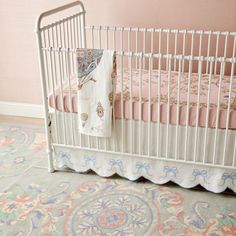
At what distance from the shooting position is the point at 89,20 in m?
2.96

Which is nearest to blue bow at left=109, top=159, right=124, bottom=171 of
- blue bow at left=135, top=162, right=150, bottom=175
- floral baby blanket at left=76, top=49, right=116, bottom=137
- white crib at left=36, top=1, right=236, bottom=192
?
white crib at left=36, top=1, right=236, bottom=192

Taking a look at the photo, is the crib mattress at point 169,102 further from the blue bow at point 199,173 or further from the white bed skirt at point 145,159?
the blue bow at point 199,173

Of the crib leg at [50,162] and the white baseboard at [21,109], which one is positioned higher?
the white baseboard at [21,109]

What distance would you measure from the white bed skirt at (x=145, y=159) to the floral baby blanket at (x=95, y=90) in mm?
108

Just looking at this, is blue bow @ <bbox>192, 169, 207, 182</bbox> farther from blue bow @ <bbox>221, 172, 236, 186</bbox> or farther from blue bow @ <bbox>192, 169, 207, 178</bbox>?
blue bow @ <bbox>221, 172, 236, 186</bbox>

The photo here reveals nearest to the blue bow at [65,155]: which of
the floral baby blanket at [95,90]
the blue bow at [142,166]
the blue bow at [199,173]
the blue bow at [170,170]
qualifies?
the floral baby blanket at [95,90]

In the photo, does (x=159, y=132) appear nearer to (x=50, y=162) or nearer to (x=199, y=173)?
(x=199, y=173)

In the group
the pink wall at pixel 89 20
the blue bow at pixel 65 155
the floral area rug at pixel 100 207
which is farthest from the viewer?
the pink wall at pixel 89 20

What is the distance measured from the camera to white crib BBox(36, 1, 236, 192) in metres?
2.09

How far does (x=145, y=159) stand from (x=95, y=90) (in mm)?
516

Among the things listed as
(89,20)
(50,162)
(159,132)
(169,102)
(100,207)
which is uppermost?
(89,20)

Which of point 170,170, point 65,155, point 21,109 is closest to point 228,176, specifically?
point 170,170

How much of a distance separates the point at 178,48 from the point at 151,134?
2.87ft

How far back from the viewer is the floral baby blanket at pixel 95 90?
2.10 m
